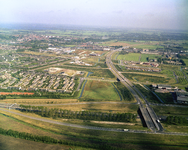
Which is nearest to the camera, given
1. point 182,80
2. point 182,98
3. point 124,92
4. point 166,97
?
point 182,98

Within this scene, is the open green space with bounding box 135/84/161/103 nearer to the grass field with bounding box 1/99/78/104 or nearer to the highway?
the highway

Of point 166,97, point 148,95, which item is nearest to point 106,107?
point 148,95

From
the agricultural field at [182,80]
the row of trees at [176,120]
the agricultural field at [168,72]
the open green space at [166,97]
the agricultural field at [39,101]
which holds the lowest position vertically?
the row of trees at [176,120]

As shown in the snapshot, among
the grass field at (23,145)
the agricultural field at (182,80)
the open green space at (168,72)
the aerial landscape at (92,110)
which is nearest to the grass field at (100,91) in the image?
the aerial landscape at (92,110)

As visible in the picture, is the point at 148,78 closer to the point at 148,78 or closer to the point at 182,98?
the point at 148,78

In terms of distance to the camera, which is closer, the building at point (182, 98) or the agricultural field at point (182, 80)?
the building at point (182, 98)

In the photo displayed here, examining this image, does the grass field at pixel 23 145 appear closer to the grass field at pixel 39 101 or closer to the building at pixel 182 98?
the grass field at pixel 39 101
